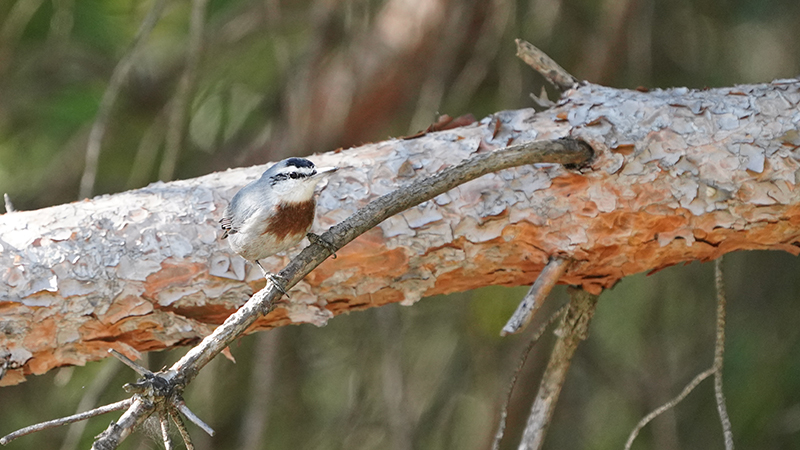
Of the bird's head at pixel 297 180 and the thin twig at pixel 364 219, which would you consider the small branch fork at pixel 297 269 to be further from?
the bird's head at pixel 297 180

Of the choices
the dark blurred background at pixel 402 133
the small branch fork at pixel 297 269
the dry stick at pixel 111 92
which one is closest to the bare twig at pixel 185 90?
the dry stick at pixel 111 92

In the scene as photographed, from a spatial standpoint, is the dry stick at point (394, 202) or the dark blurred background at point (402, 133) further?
the dark blurred background at point (402, 133)

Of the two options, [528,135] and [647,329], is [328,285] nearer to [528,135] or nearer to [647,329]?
[528,135]

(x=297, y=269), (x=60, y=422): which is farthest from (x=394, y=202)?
(x=60, y=422)

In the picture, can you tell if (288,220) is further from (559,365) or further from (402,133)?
(402,133)

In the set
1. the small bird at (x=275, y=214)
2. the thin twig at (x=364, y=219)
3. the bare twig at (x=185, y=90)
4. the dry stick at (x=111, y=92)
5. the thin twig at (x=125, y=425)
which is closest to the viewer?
the thin twig at (x=125, y=425)

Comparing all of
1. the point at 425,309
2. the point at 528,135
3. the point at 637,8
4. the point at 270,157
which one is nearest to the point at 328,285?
the point at 528,135
